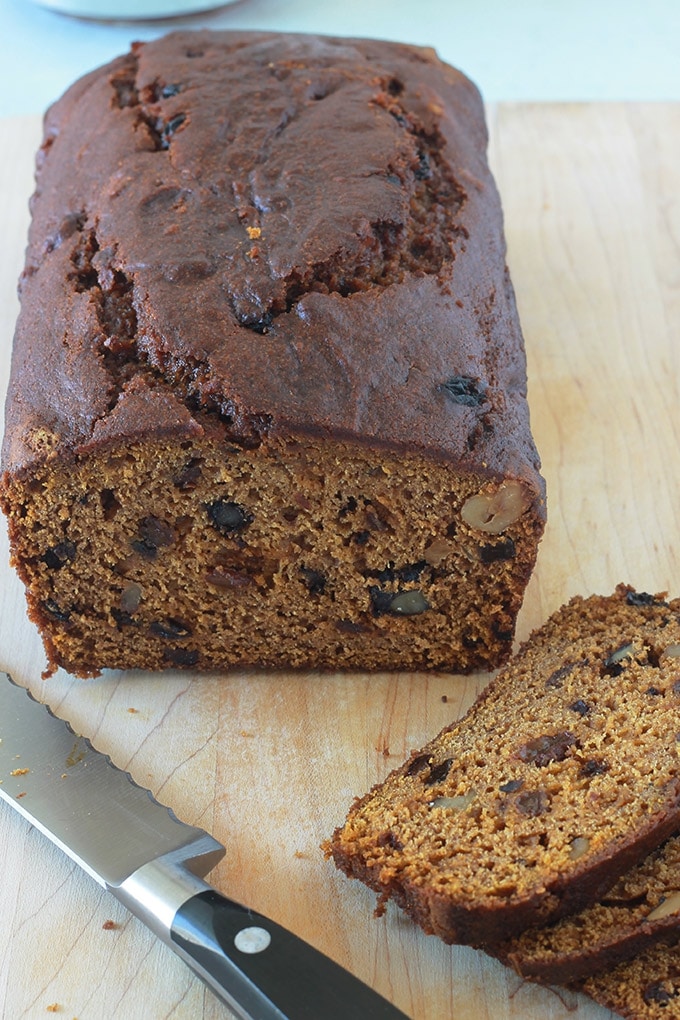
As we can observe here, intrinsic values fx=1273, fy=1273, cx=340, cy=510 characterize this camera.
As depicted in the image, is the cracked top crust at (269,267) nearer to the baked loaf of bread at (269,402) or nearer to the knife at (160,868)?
the baked loaf of bread at (269,402)

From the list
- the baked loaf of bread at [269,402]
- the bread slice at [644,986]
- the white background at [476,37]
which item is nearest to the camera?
the bread slice at [644,986]

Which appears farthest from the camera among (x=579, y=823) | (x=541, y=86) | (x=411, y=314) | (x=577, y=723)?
(x=541, y=86)

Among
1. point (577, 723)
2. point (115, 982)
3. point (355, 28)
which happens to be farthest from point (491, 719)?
point (355, 28)

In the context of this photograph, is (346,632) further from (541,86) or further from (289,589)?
(541,86)

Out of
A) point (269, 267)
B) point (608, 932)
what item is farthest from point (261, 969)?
point (269, 267)

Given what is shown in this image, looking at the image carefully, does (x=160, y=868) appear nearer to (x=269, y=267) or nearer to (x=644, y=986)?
(x=644, y=986)

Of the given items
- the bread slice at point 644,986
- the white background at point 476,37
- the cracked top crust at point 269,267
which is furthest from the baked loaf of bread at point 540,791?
the white background at point 476,37
